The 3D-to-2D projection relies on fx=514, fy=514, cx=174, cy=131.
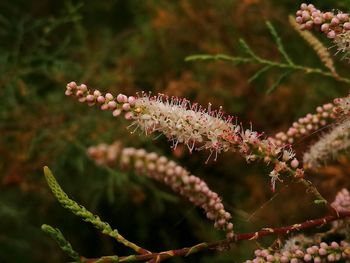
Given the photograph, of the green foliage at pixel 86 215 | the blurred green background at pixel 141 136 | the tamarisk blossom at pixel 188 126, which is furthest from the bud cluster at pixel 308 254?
the blurred green background at pixel 141 136

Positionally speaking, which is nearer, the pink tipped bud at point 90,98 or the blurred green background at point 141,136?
the pink tipped bud at point 90,98

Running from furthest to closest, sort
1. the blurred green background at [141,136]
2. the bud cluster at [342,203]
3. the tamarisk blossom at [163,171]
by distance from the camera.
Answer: the blurred green background at [141,136] → the bud cluster at [342,203] → the tamarisk blossom at [163,171]

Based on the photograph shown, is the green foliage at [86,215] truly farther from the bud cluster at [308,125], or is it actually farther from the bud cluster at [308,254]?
the bud cluster at [308,125]

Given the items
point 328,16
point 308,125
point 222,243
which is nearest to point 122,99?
point 222,243

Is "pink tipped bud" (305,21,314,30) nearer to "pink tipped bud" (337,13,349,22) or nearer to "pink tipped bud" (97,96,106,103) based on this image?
"pink tipped bud" (337,13,349,22)

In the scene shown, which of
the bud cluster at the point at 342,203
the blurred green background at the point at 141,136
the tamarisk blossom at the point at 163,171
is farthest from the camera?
the blurred green background at the point at 141,136

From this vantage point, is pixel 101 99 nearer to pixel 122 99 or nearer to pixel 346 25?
pixel 122 99

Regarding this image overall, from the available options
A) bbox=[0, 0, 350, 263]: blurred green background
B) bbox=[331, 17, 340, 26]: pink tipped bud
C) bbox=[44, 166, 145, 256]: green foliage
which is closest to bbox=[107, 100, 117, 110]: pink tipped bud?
bbox=[44, 166, 145, 256]: green foliage
